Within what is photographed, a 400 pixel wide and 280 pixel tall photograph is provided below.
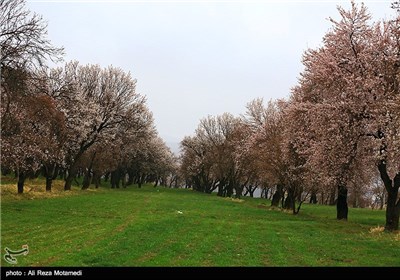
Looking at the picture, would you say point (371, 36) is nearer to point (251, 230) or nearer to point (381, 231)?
point (381, 231)

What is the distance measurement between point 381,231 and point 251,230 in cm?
964

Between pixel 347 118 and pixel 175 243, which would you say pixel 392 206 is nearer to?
pixel 347 118

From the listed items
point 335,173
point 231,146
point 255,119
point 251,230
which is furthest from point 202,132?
point 251,230

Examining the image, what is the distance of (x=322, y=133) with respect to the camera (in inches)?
1164

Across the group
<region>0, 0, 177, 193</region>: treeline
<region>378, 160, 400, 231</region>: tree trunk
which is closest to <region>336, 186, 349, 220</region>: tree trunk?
<region>378, 160, 400, 231</region>: tree trunk

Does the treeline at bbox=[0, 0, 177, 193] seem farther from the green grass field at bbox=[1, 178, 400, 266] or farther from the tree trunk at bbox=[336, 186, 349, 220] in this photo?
the tree trunk at bbox=[336, 186, 349, 220]
